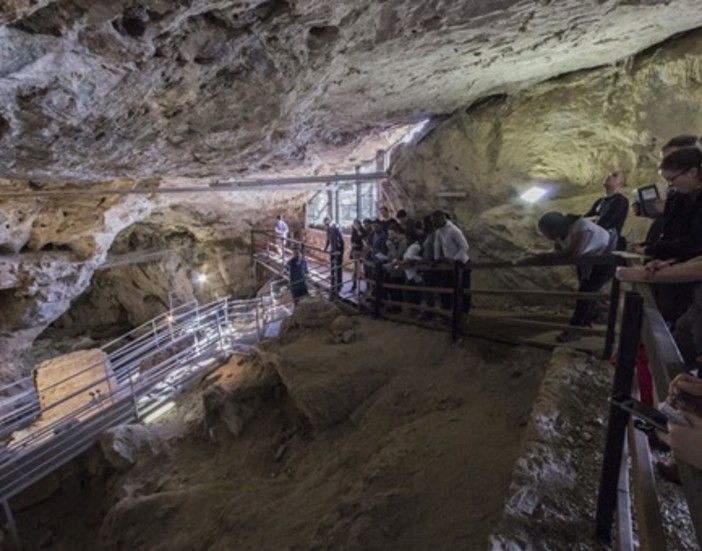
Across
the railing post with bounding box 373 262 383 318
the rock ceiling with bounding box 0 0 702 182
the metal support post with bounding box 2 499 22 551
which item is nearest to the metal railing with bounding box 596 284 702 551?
the rock ceiling with bounding box 0 0 702 182

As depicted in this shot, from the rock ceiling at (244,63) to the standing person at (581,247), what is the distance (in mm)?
2307

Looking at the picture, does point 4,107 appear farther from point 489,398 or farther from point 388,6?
point 489,398

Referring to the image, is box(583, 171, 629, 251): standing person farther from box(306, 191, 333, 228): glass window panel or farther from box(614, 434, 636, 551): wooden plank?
box(306, 191, 333, 228): glass window panel

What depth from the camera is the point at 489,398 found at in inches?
147

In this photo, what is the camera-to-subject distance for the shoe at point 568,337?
4.21m

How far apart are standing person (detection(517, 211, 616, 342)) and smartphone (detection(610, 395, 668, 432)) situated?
8.75 ft

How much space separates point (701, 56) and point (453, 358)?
5.34 metres

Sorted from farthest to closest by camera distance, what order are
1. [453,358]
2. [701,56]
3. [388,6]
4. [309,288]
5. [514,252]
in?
1. [309,288]
2. [514,252]
3. [701,56]
4. [453,358]
5. [388,6]

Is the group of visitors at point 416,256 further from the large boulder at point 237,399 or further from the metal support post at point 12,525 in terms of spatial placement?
the metal support post at point 12,525

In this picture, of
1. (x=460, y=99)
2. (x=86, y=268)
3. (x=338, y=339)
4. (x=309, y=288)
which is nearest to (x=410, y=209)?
(x=460, y=99)

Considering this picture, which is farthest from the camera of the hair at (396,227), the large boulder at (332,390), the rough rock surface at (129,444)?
the hair at (396,227)

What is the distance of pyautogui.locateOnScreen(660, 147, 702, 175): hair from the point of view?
2190 mm

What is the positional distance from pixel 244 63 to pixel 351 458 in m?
4.11

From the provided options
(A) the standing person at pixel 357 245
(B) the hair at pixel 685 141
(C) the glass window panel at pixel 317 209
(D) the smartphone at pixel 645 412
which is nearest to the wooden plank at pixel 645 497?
(D) the smartphone at pixel 645 412
